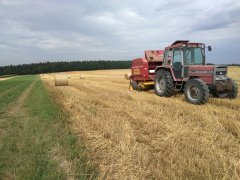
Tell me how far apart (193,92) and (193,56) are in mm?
1715

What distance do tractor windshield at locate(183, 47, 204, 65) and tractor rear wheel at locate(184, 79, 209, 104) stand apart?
1.17m

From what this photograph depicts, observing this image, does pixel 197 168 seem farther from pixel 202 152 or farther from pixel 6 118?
pixel 6 118

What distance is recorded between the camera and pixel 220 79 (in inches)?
413

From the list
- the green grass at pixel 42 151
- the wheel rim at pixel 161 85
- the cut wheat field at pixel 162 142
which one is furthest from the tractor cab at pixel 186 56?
the green grass at pixel 42 151

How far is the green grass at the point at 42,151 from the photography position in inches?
177

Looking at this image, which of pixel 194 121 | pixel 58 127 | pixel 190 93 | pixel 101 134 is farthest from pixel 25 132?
pixel 190 93

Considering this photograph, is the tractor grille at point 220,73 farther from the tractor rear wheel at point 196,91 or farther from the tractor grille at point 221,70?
the tractor rear wheel at point 196,91

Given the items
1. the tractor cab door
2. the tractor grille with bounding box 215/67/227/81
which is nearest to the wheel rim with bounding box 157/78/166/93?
the tractor cab door

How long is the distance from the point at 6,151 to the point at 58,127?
1.75 metres

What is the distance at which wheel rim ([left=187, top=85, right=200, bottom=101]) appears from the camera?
33.6 ft

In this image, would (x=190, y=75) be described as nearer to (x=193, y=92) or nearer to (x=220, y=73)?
(x=193, y=92)

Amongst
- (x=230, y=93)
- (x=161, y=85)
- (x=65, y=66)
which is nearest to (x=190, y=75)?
(x=230, y=93)

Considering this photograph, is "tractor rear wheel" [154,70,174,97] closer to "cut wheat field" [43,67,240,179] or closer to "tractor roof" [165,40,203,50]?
"tractor roof" [165,40,203,50]

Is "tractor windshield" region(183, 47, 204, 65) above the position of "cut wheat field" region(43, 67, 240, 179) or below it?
above
